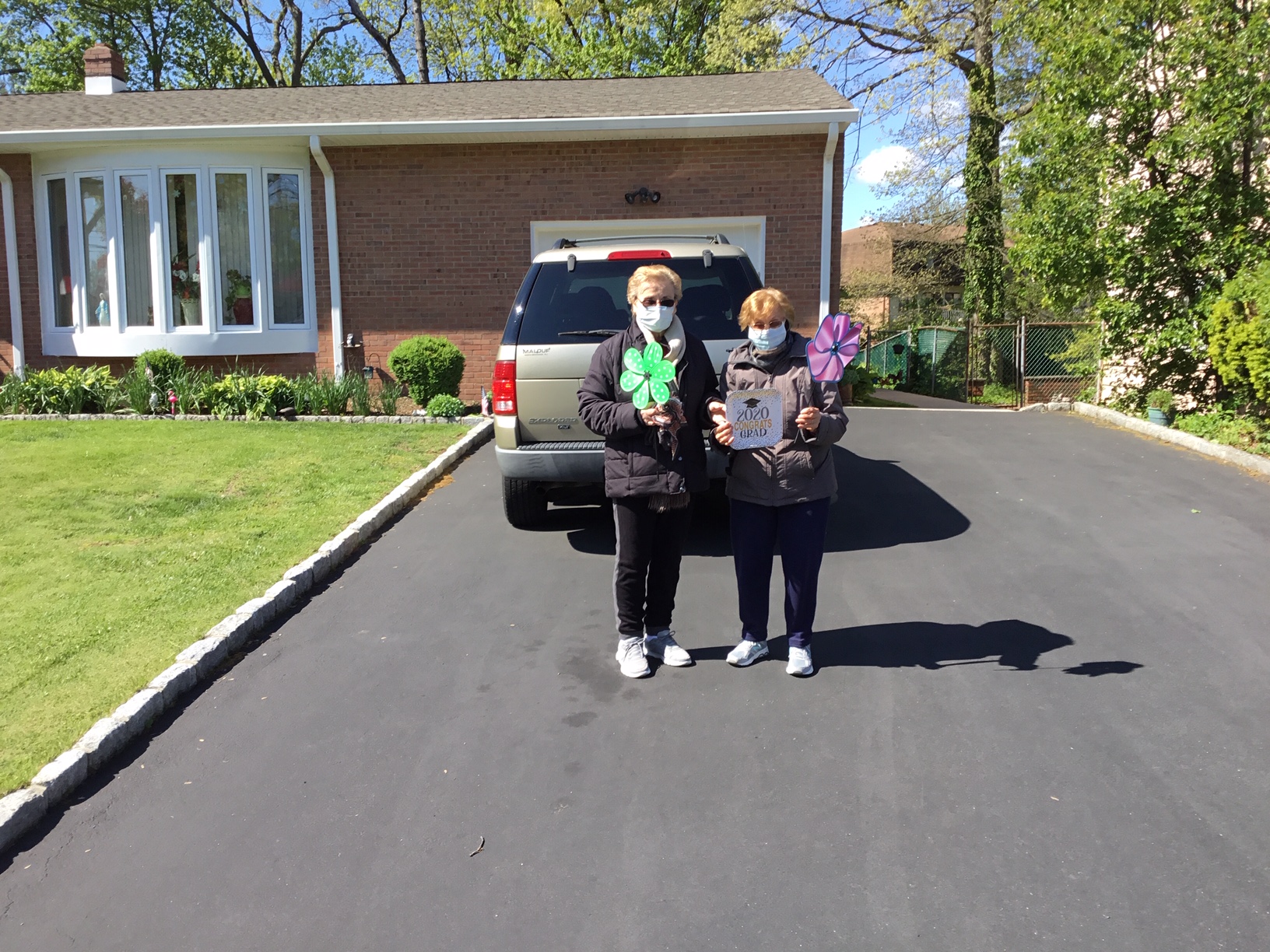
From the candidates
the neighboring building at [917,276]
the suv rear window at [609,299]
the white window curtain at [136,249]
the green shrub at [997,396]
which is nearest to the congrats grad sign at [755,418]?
the suv rear window at [609,299]

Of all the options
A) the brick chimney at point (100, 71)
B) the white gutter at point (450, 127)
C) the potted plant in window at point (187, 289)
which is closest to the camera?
the white gutter at point (450, 127)

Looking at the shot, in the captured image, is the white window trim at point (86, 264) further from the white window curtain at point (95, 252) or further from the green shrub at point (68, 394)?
the green shrub at point (68, 394)

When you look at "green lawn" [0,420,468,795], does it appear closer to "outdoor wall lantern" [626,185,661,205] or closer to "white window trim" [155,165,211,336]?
"white window trim" [155,165,211,336]

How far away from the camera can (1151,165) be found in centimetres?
1216

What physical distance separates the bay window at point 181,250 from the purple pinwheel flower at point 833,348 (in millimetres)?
11374

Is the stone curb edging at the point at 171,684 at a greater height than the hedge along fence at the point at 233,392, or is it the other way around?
the hedge along fence at the point at 233,392

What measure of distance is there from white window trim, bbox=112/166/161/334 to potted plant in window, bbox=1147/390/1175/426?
13.1 m

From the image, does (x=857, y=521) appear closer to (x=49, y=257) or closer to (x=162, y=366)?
(x=162, y=366)

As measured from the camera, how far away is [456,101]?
48.7 ft

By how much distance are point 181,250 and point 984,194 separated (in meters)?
16.6

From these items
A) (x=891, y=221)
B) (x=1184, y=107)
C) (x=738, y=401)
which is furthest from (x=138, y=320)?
(x=891, y=221)

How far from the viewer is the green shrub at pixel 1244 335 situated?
1023 cm

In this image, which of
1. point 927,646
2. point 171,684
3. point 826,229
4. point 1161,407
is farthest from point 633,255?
point 1161,407

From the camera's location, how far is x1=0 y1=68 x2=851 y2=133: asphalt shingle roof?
1357 cm
